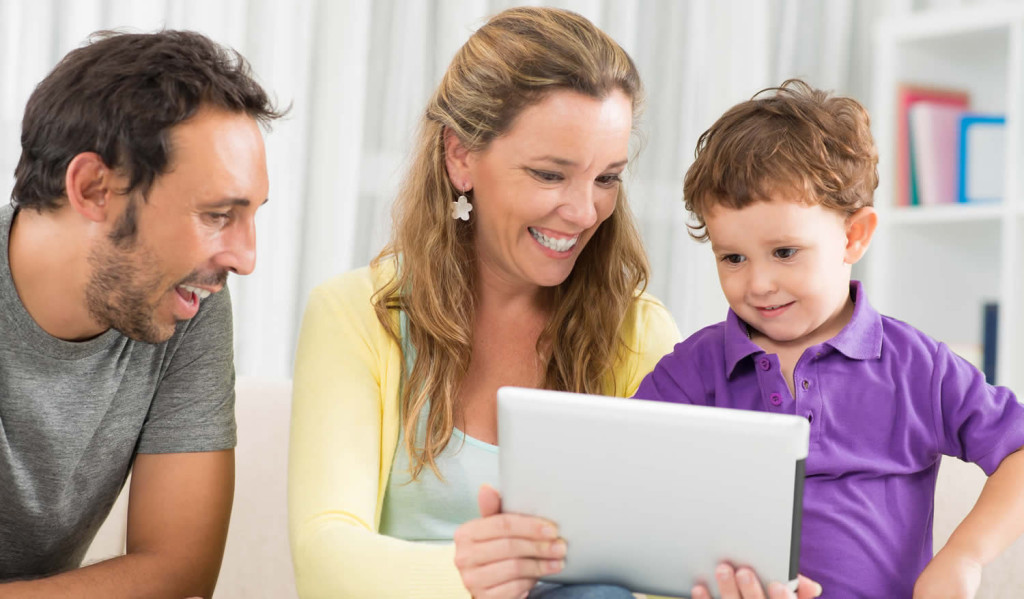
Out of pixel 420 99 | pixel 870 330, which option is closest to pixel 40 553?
pixel 870 330

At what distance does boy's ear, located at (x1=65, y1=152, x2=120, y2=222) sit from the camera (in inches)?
53.7

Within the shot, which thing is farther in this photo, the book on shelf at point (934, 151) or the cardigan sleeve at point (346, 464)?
the book on shelf at point (934, 151)

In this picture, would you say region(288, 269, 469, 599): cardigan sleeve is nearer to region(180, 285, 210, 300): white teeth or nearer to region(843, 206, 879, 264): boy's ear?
region(180, 285, 210, 300): white teeth

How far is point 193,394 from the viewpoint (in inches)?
62.2

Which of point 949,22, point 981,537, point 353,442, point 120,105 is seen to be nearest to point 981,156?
point 949,22

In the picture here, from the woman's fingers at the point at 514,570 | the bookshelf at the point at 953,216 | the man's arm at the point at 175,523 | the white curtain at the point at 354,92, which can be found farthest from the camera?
the bookshelf at the point at 953,216

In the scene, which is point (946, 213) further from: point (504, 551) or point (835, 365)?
point (504, 551)

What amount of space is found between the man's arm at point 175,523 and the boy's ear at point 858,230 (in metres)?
0.98

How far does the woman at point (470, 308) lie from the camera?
1.49 m

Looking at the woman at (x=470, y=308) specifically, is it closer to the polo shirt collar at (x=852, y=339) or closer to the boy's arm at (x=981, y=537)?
the polo shirt collar at (x=852, y=339)

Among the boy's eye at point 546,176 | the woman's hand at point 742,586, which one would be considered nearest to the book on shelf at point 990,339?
the boy's eye at point 546,176

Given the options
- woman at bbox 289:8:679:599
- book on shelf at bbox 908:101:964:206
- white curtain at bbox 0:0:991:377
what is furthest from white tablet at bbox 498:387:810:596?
book on shelf at bbox 908:101:964:206

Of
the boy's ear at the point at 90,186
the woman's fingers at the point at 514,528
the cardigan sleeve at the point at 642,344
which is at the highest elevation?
the boy's ear at the point at 90,186

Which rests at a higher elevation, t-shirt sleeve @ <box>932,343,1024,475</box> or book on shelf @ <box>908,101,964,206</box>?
book on shelf @ <box>908,101,964,206</box>
